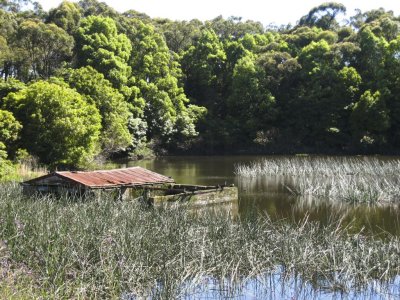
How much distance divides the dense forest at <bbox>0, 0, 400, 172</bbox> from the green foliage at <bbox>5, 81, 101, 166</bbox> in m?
9.09

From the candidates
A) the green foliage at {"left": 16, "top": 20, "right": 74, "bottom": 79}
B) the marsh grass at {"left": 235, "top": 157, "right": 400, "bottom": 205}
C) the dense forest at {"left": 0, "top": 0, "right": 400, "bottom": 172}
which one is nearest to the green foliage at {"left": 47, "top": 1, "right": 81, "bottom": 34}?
the dense forest at {"left": 0, "top": 0, "right": 400, "bottom": 172}

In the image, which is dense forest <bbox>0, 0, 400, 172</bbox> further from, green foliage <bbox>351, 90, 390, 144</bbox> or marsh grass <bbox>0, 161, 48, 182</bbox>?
marsh grass <bbox>0, 161, 48, 182</bbox>

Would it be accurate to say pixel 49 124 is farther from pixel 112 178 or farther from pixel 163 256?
pixel 163 256

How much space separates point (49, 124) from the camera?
25.3 meters

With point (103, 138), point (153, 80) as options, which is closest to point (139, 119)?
point (153, 80)

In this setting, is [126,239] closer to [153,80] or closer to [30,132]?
[30,132]

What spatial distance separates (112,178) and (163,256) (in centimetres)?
934

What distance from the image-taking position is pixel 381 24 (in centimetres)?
4950

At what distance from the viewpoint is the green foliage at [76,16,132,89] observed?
41.0 m

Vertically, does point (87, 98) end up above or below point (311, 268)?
above

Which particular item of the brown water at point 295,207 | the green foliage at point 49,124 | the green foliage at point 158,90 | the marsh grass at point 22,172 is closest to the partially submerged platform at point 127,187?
the brown water at point 295,207

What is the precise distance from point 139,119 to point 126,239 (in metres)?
35.4

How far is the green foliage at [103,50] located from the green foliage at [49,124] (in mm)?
15198

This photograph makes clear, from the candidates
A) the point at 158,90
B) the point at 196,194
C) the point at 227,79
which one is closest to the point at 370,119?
the point at 227,79
